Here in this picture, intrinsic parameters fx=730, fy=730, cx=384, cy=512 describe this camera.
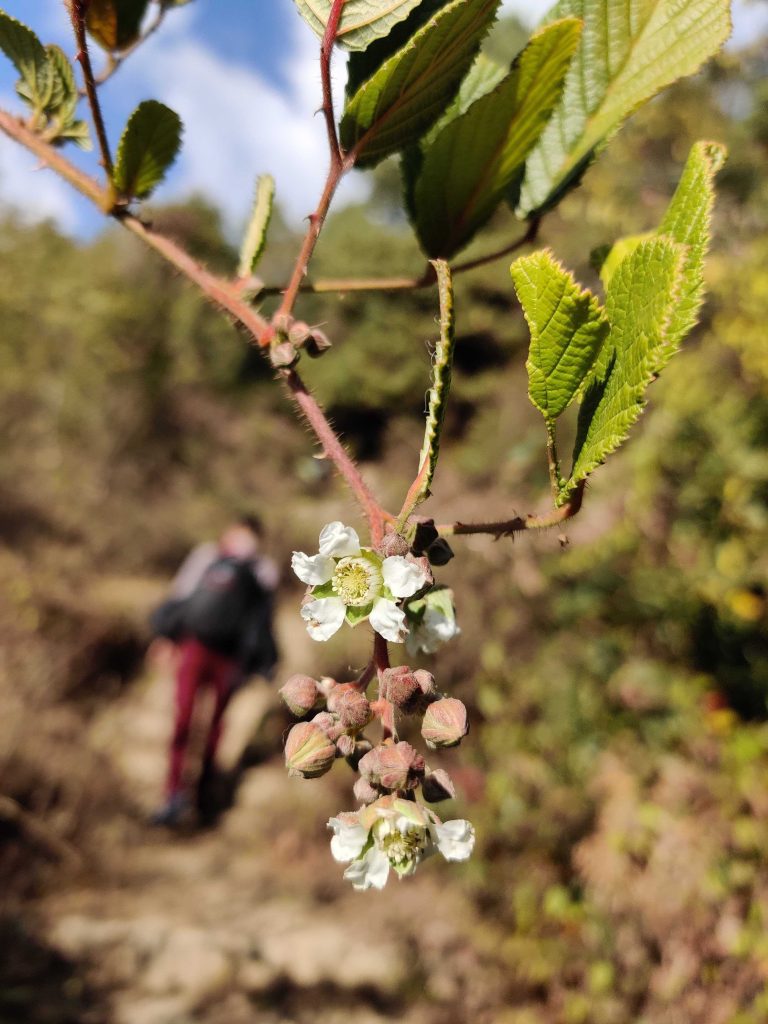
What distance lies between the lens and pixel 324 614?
49 cm

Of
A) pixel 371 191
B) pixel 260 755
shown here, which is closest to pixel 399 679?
pixel 260 755

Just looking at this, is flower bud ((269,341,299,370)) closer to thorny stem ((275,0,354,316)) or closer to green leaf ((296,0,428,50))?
thorny stem ((275,0,354,316))

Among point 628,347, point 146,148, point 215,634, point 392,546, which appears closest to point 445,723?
point 392,546

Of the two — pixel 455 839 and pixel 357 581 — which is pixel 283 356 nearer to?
pixel 357 581

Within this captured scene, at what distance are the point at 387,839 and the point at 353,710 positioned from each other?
102 mm

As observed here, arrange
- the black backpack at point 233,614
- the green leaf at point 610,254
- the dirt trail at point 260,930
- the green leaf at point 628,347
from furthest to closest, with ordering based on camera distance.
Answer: the black backpack at point 233,614 < the dirt trail at point 260,930 < the green leaf at point 610,254 < the green leaf at point 628,347

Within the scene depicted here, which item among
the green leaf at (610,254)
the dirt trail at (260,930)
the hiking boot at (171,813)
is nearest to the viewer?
the green leaf at (610,254)

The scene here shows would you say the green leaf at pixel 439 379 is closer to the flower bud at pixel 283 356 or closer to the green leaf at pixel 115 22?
the flower bud at pixel 283 356

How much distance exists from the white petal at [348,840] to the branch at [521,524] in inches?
8.7

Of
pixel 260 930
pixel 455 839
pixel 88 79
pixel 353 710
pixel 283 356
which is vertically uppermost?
pixel 88 79

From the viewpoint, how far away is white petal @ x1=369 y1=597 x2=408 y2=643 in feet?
1.49

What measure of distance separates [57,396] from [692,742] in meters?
8.23

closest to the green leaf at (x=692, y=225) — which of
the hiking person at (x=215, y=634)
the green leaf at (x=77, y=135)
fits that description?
the green leaf at (x=77, y=135)

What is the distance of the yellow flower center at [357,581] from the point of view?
474mm
